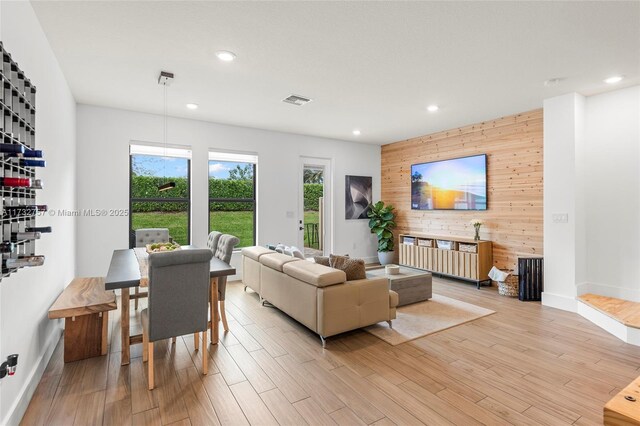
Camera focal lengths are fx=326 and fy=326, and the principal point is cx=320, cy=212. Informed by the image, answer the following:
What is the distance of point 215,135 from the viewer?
5.61m

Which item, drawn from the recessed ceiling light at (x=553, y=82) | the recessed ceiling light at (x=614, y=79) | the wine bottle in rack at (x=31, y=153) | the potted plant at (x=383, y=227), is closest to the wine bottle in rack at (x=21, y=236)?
the wine bottle in rack at (x=31, y=153)

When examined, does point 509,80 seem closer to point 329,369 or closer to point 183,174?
point 329,369

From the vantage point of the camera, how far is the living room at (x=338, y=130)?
228cm

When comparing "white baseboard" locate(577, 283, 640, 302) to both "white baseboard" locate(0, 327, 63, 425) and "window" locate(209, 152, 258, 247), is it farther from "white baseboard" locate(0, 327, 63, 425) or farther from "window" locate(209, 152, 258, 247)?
"white baseboard" locate(0, 327, 63, 425)

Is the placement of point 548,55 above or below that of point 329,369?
above

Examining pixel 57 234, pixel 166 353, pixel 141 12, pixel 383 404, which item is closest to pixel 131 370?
pixel 166 353

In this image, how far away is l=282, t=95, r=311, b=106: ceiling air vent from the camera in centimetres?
430

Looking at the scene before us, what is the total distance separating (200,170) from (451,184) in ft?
14.7

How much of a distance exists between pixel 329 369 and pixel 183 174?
410cm

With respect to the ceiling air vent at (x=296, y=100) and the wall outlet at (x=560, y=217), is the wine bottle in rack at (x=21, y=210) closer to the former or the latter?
the ceiling air vent at (x=296, y=100)

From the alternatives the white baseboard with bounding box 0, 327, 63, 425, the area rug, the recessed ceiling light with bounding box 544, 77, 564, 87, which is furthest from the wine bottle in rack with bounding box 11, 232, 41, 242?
the recessed ceiling light with bounding box 544, 77, 564, 87

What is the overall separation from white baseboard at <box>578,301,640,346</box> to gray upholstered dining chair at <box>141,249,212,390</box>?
13.1 ft

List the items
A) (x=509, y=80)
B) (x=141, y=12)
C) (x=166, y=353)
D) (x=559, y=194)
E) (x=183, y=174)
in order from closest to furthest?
(x=141, y=12), (x=166, y=353), (x=509, y=80), (x=559, y=194), (x=183, y=174)

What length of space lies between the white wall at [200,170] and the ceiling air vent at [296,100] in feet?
5.59
